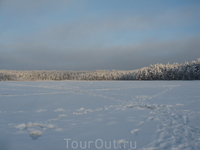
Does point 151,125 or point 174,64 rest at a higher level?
point 174,64

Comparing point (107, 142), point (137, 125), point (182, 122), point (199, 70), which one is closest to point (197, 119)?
point (182, 122)

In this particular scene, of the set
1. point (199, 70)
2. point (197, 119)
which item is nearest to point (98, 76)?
point (199, 70)

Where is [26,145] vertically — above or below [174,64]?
below

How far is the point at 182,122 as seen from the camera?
540 cm

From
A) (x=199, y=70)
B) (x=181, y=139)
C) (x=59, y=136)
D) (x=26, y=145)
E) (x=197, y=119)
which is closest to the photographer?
(x=26, y=145)

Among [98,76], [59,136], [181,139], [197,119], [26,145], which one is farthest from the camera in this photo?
[98,76]

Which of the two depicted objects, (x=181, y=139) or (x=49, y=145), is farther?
(x=181, y=139)

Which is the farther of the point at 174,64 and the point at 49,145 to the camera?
the point at 174,64

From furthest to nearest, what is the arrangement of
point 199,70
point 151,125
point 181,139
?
point 199,70, point 151,125, point 181,139

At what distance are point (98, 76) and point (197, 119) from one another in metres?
101

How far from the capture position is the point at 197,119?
18.7 feet

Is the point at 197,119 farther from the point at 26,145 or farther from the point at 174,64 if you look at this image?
the point at 174,64

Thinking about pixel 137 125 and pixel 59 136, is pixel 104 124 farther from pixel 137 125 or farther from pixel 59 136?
pixel 59 136

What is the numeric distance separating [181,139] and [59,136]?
11.4 feet
